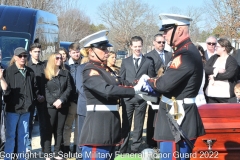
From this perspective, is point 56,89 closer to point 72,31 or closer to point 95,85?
point 95,85

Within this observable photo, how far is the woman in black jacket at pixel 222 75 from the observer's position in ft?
23.1

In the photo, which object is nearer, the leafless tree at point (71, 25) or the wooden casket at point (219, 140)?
the wooden casket at point (219, 140)

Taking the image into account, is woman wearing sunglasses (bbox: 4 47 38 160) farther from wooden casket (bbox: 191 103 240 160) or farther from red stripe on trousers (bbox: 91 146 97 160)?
wooden casket (bbox: 191 103 240 160)

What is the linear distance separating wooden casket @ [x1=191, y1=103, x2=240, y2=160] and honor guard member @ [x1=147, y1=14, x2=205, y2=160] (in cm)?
121

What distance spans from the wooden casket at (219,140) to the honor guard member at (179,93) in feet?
3.97

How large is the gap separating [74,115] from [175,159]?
11.4 ft

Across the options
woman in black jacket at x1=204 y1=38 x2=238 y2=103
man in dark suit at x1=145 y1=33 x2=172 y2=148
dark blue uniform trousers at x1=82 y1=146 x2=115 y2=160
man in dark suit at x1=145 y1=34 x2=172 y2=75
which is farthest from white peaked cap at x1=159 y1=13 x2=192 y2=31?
man in dark suit at x1=145 y1=34 x2=172 y2=75

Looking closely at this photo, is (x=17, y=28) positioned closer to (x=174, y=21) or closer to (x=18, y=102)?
(x=18, y=102)

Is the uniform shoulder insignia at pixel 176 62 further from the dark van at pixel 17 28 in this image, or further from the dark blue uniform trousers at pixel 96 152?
the dark van at pixel 17 28

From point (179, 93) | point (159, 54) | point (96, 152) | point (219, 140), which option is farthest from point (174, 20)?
point (159, 54)

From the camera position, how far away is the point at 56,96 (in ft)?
22.9

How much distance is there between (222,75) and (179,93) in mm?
3060

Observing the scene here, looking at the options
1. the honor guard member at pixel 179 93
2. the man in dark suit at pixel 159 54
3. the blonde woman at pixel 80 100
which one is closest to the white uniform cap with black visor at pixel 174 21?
the honor guard member at pixel 179 93

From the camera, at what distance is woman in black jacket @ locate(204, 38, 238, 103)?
7.05 m
